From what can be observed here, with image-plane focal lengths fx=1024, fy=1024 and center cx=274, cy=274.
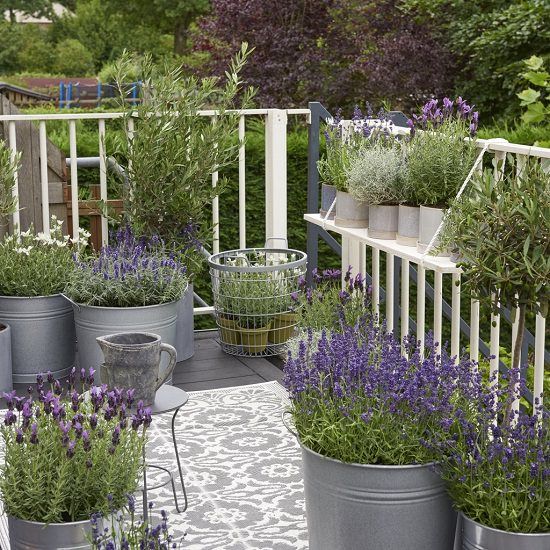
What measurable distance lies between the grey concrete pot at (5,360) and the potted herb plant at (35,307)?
158 mm

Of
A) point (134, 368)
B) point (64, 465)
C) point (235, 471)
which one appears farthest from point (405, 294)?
point (64, 465)

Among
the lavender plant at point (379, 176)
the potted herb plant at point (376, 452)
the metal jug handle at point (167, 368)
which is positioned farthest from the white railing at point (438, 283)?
the metal jug handle at point (167, 368)

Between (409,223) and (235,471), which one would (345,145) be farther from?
(235,471)

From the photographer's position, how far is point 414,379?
2.62 meters

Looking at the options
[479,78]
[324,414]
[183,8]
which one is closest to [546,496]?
[324,414]

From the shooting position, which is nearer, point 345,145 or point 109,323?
point 345,145

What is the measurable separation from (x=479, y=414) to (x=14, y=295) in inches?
96.7

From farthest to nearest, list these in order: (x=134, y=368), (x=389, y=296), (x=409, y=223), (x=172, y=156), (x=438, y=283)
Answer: (x=172, y=156)
(x=389, y=296)
(x=438, y=283)
(x=409, y=223)
(x=134, y=368)

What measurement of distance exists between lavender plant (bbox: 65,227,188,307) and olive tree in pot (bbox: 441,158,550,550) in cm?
183

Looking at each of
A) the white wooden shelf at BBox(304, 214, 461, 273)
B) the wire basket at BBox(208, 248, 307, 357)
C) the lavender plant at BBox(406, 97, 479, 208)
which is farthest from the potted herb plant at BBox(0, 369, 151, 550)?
the wire basket at BBox(208, 248, 307, 357)

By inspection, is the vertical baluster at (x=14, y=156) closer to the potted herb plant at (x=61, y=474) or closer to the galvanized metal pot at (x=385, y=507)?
the potted herb plant at (x=61, y=474)

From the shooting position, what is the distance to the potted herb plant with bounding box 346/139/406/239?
359 centimetres

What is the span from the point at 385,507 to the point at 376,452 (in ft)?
0.47

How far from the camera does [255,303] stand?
15.7ft
